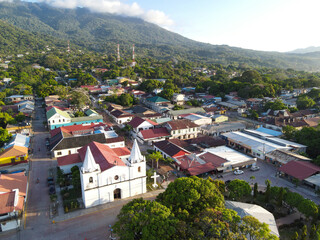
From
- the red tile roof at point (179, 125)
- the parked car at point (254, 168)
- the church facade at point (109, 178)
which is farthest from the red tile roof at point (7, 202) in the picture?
the parked car at point (254, 168)

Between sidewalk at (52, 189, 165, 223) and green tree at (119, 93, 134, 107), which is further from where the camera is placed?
green tree at (119, 93, 134, 107)

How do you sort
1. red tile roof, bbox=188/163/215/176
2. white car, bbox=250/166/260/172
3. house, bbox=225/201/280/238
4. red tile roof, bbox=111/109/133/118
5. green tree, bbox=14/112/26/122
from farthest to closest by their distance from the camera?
1. red tile roof, bbox=111/109/133/118
2. green tree, bbox=14/112/26/122
3. white car, bbox=250/166/260/172
4. red tile roof, bbox=188/163/215/176
5. house, bbox=225/201/280/238

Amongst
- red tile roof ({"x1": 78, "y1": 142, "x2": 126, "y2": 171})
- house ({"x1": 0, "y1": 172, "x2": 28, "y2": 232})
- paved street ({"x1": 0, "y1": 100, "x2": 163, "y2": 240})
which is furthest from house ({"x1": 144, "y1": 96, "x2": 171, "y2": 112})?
house ({"x1": 0, "y1": 172, "x2": 28, "y2": 232})

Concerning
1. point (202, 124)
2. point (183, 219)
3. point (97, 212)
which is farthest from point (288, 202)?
point (202, 124)

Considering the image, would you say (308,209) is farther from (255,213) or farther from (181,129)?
(181,129)

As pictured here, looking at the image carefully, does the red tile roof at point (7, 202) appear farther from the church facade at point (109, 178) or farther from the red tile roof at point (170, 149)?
the red tile roof at point (170, 149)

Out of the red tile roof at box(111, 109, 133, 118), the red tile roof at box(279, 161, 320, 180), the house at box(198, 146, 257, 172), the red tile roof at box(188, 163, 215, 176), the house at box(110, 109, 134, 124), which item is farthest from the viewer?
the red tile roof at box(111, 109, 133, 118)

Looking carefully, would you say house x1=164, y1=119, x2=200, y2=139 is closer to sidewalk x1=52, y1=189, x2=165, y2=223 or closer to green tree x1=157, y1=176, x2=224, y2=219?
sidewalk x1=52, y1=189, x2=165, y2=223
